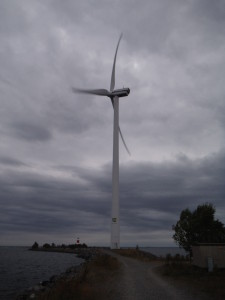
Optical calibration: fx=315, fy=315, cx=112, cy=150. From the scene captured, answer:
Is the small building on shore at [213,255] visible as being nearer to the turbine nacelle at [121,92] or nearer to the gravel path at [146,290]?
the gravel path at [146,290]

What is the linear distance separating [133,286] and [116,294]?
282cm

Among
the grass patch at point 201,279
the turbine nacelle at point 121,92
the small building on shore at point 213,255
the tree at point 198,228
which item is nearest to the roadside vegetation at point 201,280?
the grass patch at point 201,279

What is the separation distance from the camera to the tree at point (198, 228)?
50.1 m

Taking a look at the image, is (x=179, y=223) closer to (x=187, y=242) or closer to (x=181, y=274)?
(x=187, y=242)

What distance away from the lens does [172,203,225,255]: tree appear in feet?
164

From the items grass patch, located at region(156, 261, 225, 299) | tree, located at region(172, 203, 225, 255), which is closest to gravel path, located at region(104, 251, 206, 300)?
grass patch, located at region(156, 261, 225, 299)

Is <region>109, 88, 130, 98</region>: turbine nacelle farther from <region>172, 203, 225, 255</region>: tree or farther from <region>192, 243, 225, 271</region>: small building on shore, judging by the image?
<region>192, 243, 225, 271</region>: small building on shore

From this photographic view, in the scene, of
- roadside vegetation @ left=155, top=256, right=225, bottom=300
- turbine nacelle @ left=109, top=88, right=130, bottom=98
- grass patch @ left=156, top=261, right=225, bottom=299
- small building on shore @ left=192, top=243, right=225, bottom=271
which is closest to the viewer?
roadside vegetation @ left=155, top=256, right=225, bottom=300

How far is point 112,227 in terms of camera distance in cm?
5556

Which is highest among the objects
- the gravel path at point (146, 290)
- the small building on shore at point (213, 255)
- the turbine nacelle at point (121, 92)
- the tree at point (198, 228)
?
the turbine nacelle at point (121, 92)

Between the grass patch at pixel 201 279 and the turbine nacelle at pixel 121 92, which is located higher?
the turbine nacelle at pixel 121 92

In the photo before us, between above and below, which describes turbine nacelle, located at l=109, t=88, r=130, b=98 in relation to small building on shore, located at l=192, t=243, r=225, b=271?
above

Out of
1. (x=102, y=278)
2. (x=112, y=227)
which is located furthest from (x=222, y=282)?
(x=112, y=227)

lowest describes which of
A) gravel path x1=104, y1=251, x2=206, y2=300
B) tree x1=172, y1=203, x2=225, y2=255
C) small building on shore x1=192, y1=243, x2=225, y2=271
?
gravel path x1=104, y1=251, x2=206, y2=300
